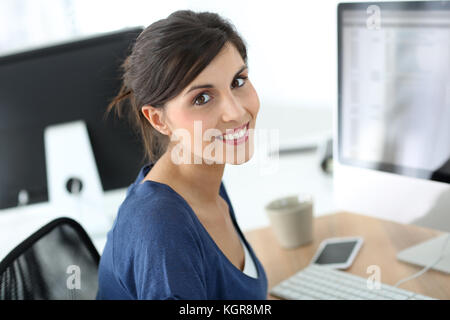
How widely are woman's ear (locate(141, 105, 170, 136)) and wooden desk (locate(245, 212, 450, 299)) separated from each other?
434mm

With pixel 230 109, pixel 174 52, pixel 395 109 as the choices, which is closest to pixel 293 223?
pixel 395 109

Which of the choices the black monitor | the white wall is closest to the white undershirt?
the black monitor

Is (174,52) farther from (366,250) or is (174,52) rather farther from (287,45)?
(287,45)

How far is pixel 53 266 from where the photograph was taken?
1.00 meters

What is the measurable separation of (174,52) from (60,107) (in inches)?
25.6

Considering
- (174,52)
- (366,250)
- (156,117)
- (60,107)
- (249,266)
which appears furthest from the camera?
(60,107)

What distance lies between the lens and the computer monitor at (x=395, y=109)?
40.9 inches

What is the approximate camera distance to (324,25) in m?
2.12

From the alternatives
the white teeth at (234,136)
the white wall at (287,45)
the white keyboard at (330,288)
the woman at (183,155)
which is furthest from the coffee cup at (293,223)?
the white wall at (287,45)

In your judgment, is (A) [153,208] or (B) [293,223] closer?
Result: (A) [153,208]

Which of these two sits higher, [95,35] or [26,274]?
[95,35]

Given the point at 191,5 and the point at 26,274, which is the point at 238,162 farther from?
the point at 191,5
